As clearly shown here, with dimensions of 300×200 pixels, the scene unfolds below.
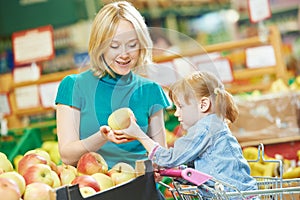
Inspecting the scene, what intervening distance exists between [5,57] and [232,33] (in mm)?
3616

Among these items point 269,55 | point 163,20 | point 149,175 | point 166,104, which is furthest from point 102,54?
point 163,20

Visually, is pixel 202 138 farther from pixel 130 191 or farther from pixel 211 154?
pixel 130 191

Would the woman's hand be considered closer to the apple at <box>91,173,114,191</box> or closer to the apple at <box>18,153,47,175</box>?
the apple at <box>91,173,114,191</box>

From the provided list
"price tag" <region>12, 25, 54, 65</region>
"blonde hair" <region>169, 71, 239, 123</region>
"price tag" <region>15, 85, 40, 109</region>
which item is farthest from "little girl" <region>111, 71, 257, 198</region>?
"price tag" <region>12, 25, 54, 65</region>

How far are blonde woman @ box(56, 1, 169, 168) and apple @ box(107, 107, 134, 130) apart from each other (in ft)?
0.07

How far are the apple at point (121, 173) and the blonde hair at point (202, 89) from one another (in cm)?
24

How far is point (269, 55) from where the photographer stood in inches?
195

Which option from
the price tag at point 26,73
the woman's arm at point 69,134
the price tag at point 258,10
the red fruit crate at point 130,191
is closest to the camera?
the red fruit crate at point 130,191

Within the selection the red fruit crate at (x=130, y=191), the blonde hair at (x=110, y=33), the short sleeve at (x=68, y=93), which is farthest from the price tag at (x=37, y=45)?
the red fruit crate at (x=130, y=191)

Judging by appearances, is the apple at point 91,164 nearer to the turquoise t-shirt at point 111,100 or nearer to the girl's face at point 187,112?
the turquoise t-shirt at point 111,100

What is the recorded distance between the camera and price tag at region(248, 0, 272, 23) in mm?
5277

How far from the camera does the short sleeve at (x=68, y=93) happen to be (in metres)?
2.22

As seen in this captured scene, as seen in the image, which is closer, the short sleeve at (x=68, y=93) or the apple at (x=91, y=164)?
the apple at (x=91, y=164)

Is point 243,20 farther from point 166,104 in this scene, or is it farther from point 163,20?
point 166,104
